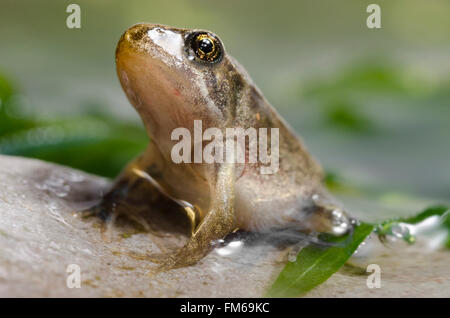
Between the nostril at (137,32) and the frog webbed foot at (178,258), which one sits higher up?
the nostril at (137,32)

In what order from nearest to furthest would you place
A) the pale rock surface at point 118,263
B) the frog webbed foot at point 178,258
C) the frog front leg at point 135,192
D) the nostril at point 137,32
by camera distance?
the pale rock surface at point 118,263 → the frog webbed foot at point 178,258 → the nostril at point 137,32 → the frog front leg at point 135,192

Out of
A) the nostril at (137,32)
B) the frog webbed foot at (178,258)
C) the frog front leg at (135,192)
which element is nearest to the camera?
the frog webbed foot at (178,258)

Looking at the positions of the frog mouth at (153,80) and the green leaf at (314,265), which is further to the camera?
the frog mouth at (153,80)

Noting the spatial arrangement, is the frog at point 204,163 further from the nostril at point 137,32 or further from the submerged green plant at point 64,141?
the submerged green plant at point 64,141

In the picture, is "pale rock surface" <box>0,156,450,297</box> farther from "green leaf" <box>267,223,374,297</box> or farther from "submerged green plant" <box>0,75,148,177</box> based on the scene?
"submerged green plant" <box>0,75,148,177</box>

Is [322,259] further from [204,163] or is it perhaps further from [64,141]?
[64,141]

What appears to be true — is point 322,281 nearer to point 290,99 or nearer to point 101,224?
point 101,224

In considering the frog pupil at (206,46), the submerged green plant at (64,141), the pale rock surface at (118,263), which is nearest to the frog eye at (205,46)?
the frog pupil at (206,46)
